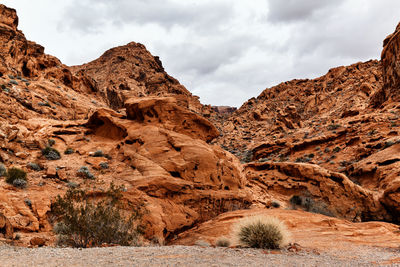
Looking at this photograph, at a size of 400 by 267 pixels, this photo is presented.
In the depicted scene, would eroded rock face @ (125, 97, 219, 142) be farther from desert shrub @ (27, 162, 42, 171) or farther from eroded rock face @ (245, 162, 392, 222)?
desert shrub @ (27, 162, 42, 171)

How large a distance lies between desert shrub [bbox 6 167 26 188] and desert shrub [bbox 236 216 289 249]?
324 inches

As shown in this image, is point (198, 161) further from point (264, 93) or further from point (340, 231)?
point (264, 93)

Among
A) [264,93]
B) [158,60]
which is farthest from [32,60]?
[264,93]

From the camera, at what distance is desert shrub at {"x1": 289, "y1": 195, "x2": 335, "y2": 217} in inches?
599

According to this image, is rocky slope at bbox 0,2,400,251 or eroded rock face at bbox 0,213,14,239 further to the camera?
rocky slope at bbox 0,2,400,251

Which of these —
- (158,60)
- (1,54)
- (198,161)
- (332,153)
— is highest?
(158,60)

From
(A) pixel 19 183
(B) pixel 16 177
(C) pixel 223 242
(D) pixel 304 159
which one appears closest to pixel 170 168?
Answer: (C) pixel 223 242

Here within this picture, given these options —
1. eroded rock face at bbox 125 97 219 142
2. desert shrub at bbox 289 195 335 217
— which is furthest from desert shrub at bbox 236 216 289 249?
desert shrub at bbox 289 195 335 217

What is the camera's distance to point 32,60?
101 feet

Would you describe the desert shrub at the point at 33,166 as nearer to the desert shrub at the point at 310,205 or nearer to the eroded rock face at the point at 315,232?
the eroded rock face at the point at 315,232

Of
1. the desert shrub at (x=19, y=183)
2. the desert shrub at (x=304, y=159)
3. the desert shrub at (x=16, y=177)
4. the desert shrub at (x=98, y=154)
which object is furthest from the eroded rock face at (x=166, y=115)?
the desert shrub at (x=304, y=159)

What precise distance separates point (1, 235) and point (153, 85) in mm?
63736

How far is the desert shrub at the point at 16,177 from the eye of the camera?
29.4ft

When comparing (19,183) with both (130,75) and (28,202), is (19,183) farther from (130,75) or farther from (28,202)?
(130,75)
